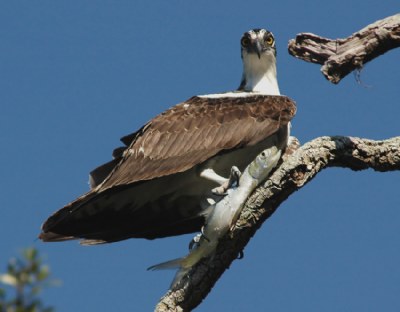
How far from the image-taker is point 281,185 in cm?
499

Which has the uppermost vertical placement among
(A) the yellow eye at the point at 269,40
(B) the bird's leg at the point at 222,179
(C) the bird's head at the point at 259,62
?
(A) the yellow eye at the point at 269,40

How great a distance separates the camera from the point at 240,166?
21.0 ft

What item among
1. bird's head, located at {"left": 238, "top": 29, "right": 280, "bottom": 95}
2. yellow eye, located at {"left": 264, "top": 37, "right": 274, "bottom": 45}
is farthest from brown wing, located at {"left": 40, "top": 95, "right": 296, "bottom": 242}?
yellow eye, located at {"left": 264, "top": 37, "right": 274, "bottom": 45}

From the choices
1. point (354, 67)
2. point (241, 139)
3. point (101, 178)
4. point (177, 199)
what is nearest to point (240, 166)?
point (241, 139)

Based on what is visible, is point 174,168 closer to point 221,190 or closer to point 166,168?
point 166,168

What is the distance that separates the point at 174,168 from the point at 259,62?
7.13 feet

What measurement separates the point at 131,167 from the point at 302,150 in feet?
5.87

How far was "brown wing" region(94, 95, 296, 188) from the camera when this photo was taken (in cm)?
625

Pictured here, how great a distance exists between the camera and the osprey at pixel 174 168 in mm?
6227

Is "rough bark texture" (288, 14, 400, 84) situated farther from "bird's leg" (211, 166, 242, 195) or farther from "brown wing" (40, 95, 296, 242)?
"brown wing" (40, 95, 296, 242)

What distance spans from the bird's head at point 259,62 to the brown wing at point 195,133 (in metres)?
0.85

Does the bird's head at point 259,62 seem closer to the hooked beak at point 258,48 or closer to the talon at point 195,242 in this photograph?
the hooked beak at point 258,48

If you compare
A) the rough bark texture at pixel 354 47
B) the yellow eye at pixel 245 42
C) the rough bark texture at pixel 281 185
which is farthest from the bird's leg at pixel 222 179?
the yellow eye at pixel 245 42

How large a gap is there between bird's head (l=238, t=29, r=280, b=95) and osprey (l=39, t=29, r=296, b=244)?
0.90m
